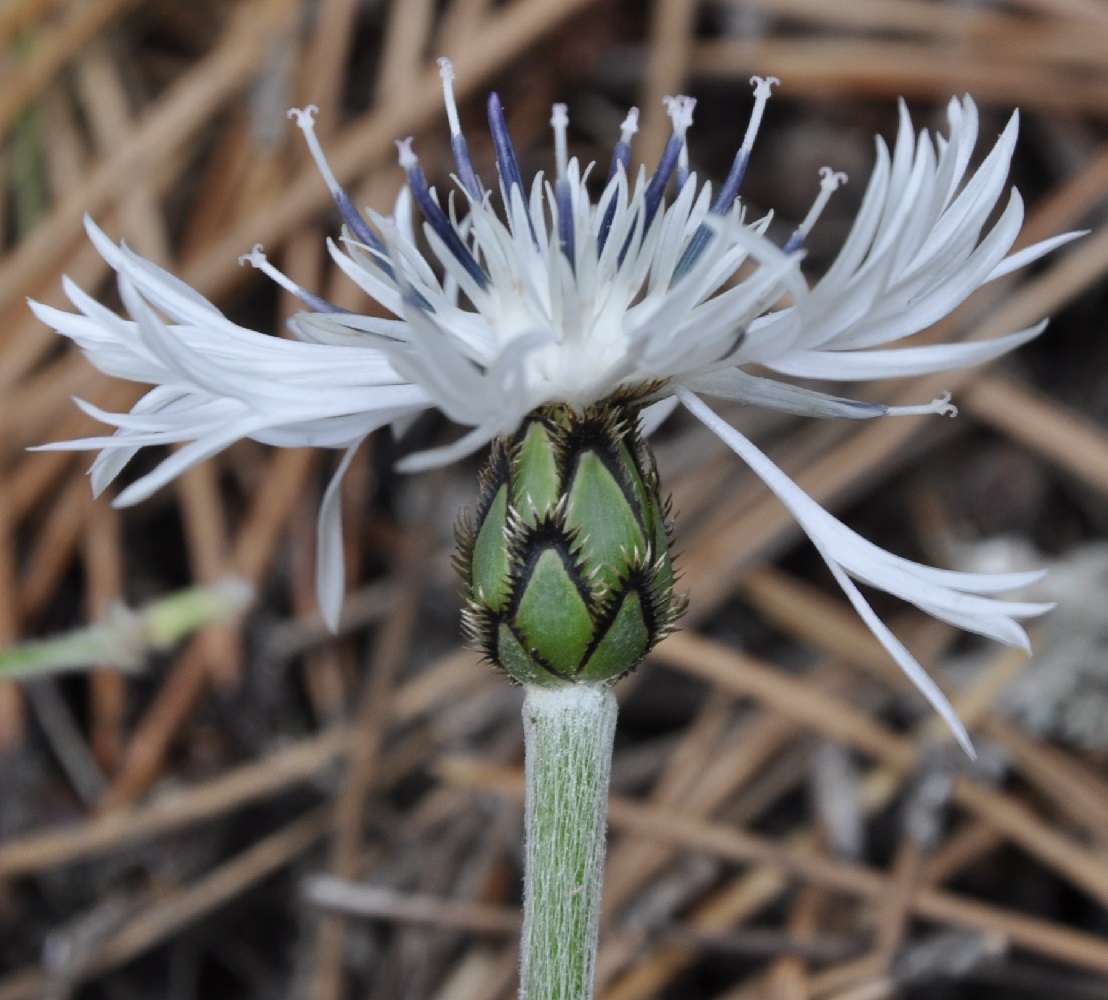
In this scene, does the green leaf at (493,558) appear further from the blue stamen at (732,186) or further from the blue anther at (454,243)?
the blue stamen at (732,186)

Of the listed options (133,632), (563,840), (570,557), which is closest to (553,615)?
(570,557)

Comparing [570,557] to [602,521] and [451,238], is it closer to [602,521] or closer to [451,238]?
[602,521]

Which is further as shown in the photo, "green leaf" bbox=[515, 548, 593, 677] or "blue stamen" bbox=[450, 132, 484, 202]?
"blue stamen" bbox=[450, 132, 484, 202]

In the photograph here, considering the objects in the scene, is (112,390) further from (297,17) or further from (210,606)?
(297,17)

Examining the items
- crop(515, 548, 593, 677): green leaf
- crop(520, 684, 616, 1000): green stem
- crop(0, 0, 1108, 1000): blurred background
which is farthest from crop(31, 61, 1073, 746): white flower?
crop(0, 0, 1108, 1000): blurred background

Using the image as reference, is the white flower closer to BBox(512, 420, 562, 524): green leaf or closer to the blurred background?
BBox(512, 420, 562, 524): green leaf
